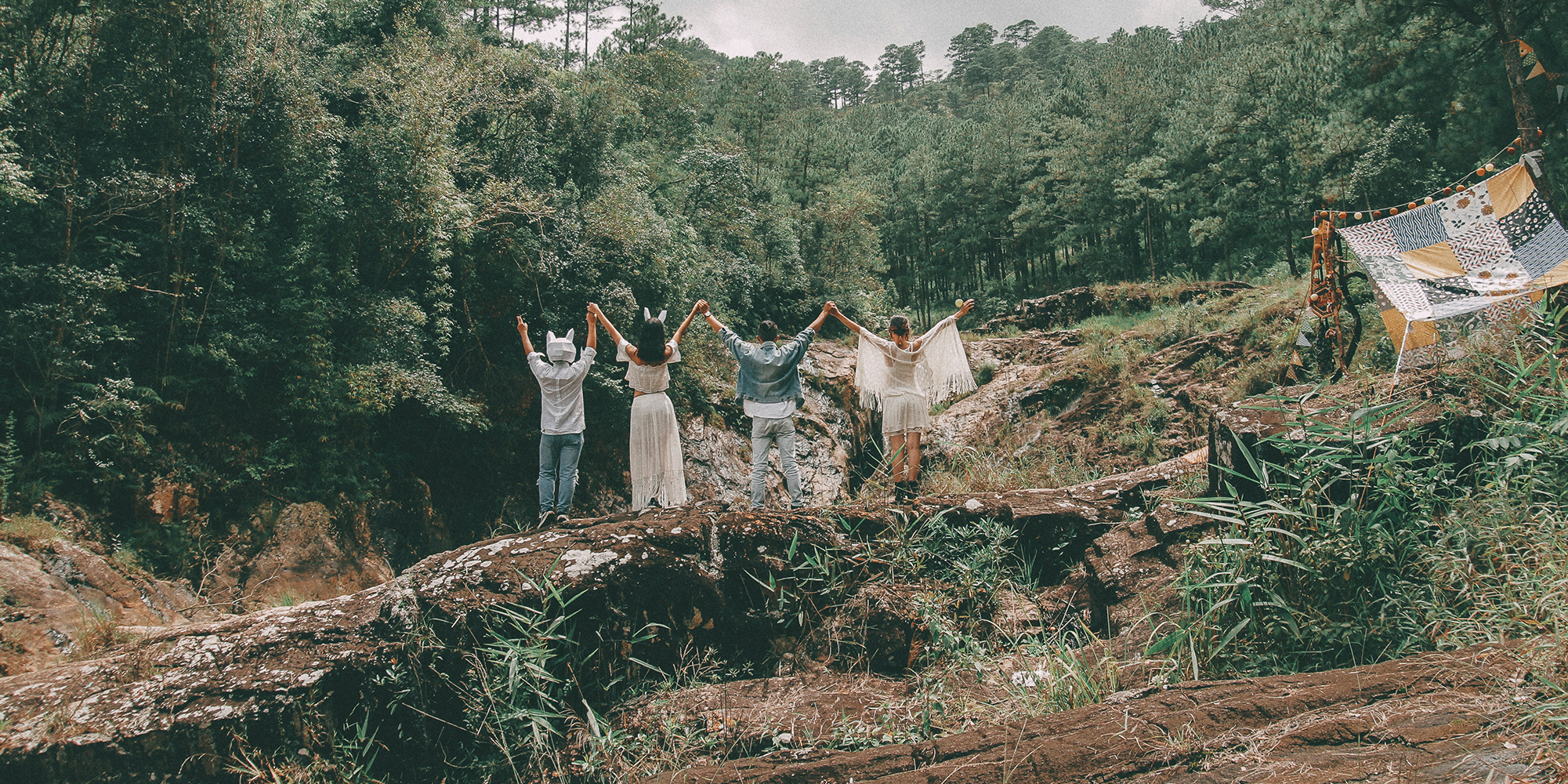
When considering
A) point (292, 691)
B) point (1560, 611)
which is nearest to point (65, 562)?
point (292, 691)

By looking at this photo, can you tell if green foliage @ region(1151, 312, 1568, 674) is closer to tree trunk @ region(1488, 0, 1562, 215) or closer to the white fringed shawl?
the white fringed shawl

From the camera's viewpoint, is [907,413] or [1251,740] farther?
[907,413]

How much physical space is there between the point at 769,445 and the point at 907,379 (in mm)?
1350

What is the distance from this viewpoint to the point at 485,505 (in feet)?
40.5

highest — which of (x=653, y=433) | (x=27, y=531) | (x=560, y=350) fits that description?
(x=560, y=350)

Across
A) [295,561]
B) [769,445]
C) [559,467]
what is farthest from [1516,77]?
[295,561]

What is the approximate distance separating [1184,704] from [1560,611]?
1416 millimetres

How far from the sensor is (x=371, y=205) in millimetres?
10969

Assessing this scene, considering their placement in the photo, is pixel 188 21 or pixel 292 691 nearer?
Result: pixel 292 691

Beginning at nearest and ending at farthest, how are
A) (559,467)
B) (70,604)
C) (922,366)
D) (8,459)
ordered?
(559,467) < (922,366) < (70,604) < (8,459)

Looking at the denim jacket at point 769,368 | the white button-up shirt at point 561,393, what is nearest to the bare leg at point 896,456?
the denim jacket at point 769,368

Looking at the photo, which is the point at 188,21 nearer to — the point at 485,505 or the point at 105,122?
the point at 105,122

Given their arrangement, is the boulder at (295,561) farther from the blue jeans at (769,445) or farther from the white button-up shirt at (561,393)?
the blue jeans at (769,445)

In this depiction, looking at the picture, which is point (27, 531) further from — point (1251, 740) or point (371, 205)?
point (1251, 740)
